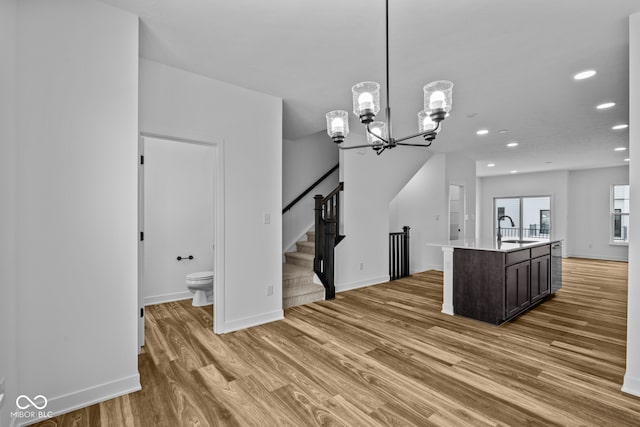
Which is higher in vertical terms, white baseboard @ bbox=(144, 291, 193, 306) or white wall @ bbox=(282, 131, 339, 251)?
white wall @ bbox=(282, 131, 339, 251)

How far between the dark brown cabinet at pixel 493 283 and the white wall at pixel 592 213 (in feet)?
21.9

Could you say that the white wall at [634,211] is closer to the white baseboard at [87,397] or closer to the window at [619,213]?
the white baseboard at [87,397]

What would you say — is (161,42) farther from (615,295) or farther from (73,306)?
(615,295)

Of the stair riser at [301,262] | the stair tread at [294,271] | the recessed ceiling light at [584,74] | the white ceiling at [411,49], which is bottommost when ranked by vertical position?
the stair tread at [294,271]

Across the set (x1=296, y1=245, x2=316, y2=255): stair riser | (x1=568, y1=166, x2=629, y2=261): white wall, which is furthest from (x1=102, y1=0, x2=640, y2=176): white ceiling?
(x1=568, y1=166, x2=629, y2=261): white wall

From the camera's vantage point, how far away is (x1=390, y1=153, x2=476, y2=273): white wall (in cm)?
681

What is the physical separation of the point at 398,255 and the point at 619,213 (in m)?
6.96

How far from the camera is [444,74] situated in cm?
Answer: 303

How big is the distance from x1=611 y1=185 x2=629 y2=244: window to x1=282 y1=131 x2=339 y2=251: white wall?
7.95 m

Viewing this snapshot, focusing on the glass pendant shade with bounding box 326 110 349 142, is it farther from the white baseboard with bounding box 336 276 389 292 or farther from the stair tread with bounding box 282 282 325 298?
the white baseboard with bounding box 336 276 389 292

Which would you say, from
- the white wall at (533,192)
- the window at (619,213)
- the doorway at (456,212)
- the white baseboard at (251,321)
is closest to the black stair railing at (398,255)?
the doorway at (456,212)

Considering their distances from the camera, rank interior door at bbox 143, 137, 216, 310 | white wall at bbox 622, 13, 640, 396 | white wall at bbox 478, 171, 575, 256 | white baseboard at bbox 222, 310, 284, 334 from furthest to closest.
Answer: white wall at bbox 478, 171, 575, 256 < interior door at bbox 143, 137, 216, 310 < white baseboard at bbox 222, 310, 284, 334 < white wall at bbox 622, 13, 640, 396

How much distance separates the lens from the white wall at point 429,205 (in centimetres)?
681

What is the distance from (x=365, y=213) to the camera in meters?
5.31
